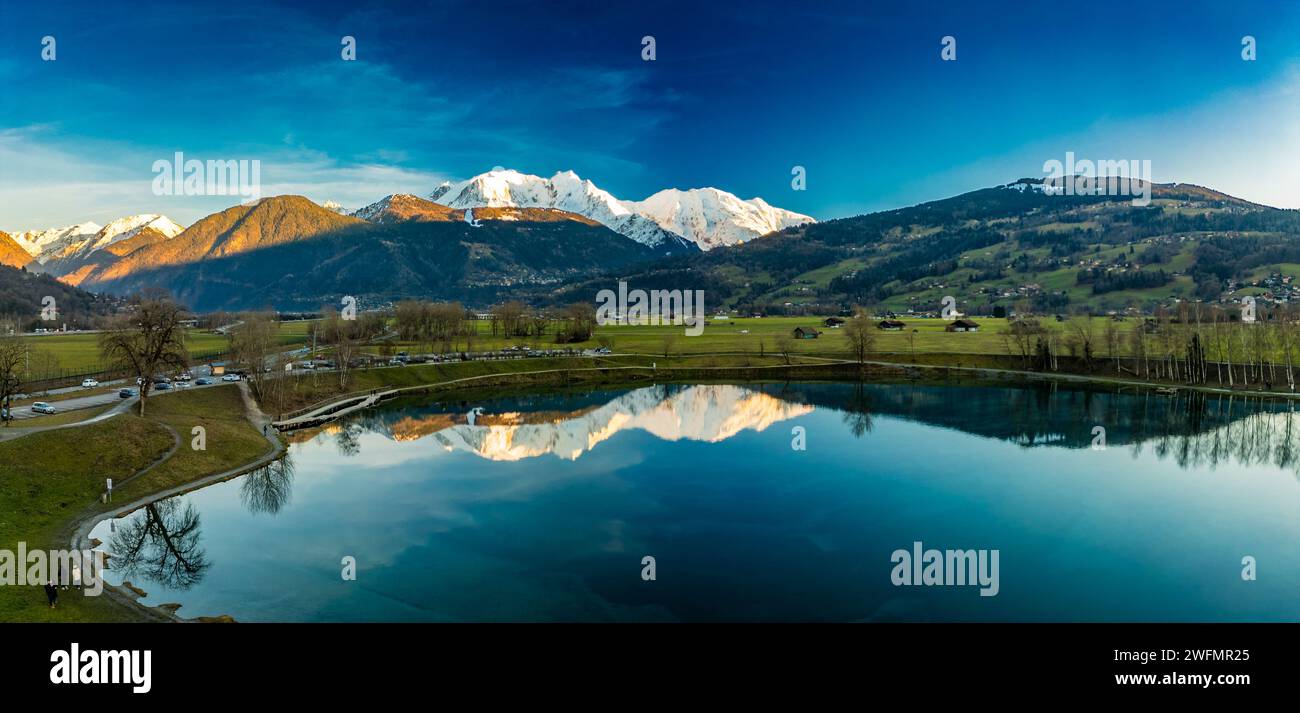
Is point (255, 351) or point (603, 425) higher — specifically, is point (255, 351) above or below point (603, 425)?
above

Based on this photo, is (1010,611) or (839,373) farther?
(839,373)

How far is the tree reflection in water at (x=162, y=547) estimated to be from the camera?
35.0 m

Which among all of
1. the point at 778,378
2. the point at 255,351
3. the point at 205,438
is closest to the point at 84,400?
the point at 205,438

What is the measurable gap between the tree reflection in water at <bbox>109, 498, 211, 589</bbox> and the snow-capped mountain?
24.7 m

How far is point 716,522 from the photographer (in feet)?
142

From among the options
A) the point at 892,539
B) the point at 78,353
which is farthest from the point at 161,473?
the point at 78,353

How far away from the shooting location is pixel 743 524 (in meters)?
42.9

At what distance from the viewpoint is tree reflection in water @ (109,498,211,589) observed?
115ft

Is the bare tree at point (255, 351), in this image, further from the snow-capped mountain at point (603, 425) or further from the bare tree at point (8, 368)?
the bare tree at point (8, 368)

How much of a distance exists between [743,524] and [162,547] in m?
33.5

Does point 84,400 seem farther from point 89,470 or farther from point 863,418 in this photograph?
point 863,418

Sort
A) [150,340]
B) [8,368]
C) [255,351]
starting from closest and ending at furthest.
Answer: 1. [8,368]
2. [150,340]
3. [255,351]
